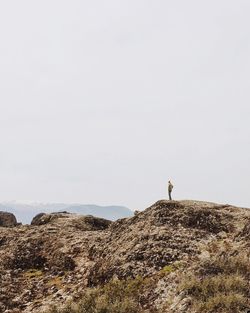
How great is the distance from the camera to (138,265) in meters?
16.5

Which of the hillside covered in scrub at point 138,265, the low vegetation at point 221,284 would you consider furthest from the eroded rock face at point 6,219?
the low vegetation at point 221,284

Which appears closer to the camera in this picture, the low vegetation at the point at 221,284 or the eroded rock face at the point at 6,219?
the low vegetation at the point at 221,284

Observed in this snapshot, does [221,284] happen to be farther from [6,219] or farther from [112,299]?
[6,219]

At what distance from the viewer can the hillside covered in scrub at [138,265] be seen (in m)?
13.3

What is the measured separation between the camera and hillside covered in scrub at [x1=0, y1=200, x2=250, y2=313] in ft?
43.8

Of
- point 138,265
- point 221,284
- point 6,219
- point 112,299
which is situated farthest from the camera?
point 6,219

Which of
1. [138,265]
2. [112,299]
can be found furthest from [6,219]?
[112,299]

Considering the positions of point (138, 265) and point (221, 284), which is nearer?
point (221, 284)

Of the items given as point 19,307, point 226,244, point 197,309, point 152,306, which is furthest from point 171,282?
point 19,307

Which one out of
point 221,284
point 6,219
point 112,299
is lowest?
point 112,299

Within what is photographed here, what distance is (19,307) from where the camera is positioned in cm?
1598

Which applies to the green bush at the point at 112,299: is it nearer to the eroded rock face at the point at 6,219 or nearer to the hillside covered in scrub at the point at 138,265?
the hillside covered in scrub at the point at 138,265

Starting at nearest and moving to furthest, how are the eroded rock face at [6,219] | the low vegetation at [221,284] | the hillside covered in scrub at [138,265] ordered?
the low vegetation at [221,284]
the hillside covered in scrub at [138,265]
the eroded rock face at [6,219]

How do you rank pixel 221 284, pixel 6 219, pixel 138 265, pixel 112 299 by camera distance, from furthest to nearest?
pixel 6 219 → pixel 138 265 → pixel 112 299 → pixel 221 284
